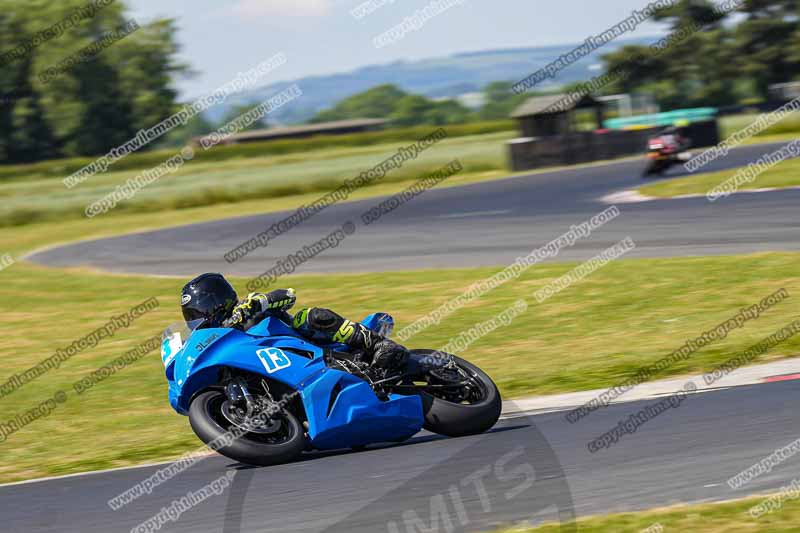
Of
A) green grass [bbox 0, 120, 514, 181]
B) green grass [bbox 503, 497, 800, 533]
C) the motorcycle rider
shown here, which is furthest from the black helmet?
green grass [bbox 0, 120, 514, 181]

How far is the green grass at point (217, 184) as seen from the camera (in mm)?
43688

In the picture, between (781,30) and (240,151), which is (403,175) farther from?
(781,30)

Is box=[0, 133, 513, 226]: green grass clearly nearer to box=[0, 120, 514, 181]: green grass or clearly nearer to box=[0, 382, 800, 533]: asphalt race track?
box=[0, 120, 514, 181]: green grass

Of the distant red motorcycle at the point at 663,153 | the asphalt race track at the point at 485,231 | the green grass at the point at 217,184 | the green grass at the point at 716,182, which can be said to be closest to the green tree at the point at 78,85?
the green grass at the point at 217,184

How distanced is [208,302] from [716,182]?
62.0ft

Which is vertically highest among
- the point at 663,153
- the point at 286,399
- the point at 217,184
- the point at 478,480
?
the point at 478,480

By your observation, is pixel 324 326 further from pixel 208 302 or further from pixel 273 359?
pixel 208 302

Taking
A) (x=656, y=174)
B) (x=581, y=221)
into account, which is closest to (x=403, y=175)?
(x=656, y=174)

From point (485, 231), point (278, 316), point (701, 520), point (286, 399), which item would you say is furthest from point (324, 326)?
point (485, 231)

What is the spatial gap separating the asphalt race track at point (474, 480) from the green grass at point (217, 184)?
1304 inches

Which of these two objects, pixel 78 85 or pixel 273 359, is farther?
pixel 78 85

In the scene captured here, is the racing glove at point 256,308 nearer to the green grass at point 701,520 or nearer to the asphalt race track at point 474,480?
the asphalt race track at point 474,480

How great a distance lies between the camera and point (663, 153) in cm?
2783

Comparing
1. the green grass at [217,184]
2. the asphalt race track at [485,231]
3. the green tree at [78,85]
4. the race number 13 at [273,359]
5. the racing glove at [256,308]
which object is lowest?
the green tree at [78,85]
